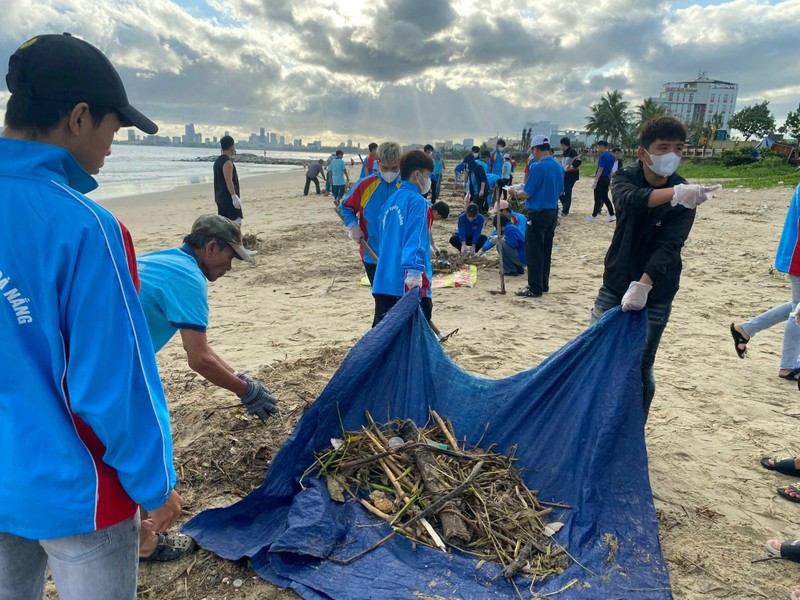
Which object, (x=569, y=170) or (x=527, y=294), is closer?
(x=527, y=294)

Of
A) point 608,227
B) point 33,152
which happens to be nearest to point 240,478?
point 33,152

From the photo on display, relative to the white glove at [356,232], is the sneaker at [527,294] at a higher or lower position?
lower

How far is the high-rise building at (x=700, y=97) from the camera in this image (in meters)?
110

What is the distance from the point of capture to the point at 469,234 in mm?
8469

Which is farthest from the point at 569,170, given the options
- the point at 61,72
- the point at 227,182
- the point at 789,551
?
the point at 61,72

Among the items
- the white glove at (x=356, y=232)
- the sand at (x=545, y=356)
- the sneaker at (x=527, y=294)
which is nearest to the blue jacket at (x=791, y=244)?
the sand at (x=545, y=356)

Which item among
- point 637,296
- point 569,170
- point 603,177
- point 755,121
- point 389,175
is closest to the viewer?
point 637,296

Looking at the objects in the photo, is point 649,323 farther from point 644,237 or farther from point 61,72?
point 61,72

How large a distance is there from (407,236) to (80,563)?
285cm

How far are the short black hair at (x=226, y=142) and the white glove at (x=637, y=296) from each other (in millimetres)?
6167

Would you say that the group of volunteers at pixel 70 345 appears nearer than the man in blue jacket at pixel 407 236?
Yes

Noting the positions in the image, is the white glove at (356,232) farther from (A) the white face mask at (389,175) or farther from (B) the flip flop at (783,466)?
(B) the flip flop at (783,466)

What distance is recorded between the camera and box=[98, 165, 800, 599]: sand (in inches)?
93.4

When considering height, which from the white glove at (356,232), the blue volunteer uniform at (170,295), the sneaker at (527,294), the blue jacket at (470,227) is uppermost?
the blue volunteer uniform at (170,295)
